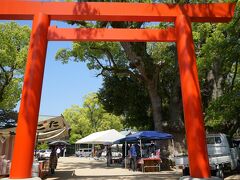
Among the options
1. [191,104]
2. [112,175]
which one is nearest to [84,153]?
[112,175]

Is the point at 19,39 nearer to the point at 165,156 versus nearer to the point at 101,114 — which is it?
the point at 165,156

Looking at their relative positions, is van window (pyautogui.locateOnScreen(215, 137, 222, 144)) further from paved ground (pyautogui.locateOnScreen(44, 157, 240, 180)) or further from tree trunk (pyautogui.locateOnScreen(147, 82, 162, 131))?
tree trunk (pyautogui.locateOnScreen(147, 82, 162, 131))

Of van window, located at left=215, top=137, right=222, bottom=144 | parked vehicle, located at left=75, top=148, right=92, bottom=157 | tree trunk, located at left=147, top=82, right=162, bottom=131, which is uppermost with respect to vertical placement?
tree trunk, located at left=147, top=82, right=162, bottom=131

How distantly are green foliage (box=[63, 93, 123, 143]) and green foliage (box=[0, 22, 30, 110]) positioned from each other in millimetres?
23800

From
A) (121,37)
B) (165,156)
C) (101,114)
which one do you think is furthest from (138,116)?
(101,114)

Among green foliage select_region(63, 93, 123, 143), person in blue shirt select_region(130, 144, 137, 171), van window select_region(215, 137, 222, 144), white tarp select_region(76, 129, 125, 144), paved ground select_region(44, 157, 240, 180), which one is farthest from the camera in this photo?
green foliage select_region(63, 93, 123, 143)

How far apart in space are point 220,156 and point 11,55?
713 inches

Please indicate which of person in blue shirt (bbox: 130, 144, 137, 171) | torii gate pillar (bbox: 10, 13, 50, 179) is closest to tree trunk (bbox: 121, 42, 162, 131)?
person in blue shirt (bbox: 130, 144, 137, 171)

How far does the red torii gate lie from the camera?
824 centimetres

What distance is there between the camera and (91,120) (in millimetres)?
51469

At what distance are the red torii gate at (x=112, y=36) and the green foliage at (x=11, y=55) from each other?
15900 mm

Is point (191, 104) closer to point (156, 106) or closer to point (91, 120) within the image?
point (156, 106)

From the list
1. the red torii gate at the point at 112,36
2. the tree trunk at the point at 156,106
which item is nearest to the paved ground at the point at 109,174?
the tree trunk at the point at 156,106

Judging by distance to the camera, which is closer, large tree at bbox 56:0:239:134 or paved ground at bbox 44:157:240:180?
paved ground at bbox 44:157:240:180
